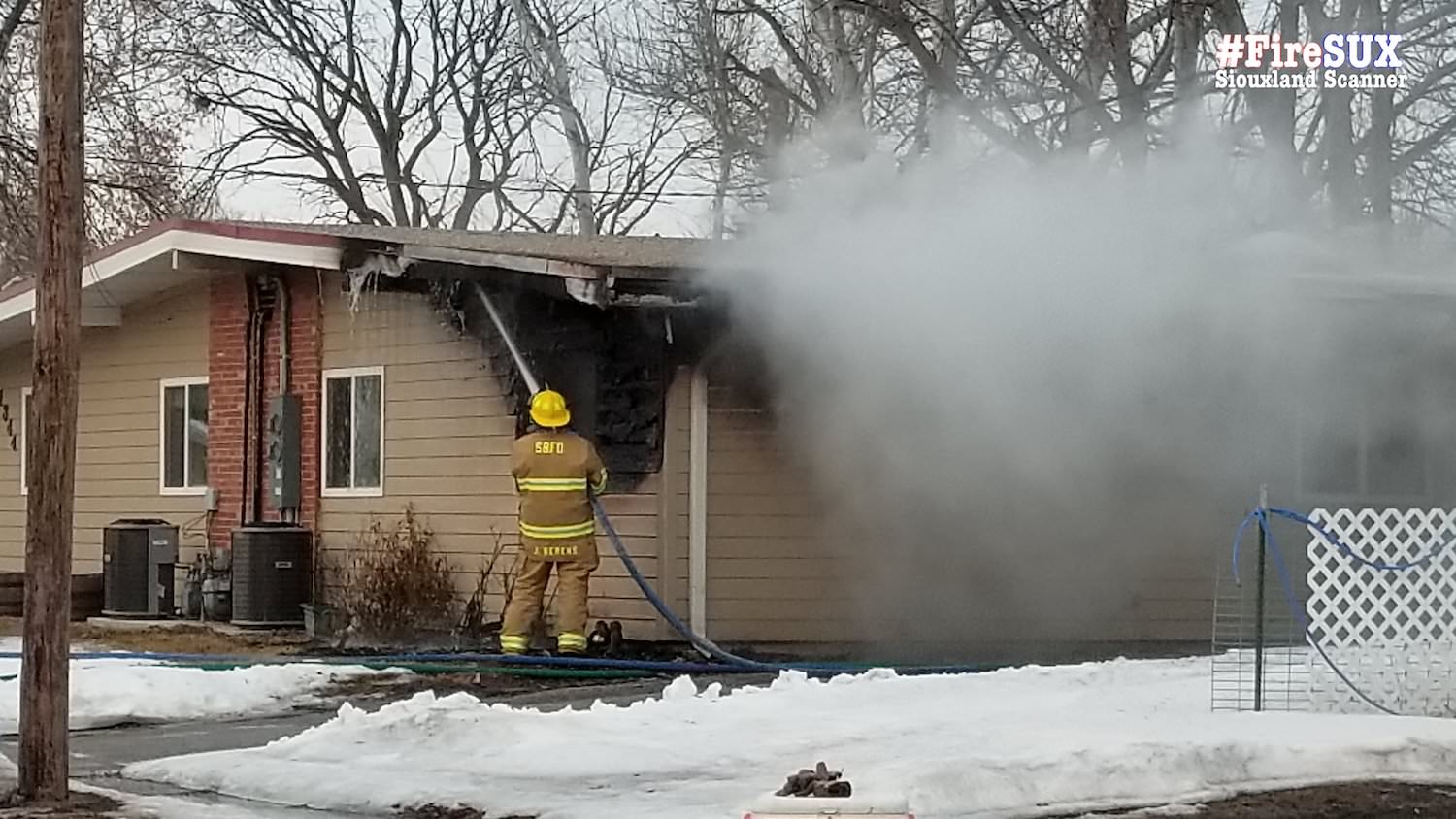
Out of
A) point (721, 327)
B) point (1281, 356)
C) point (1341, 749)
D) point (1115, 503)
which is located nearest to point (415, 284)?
point (721, 327)

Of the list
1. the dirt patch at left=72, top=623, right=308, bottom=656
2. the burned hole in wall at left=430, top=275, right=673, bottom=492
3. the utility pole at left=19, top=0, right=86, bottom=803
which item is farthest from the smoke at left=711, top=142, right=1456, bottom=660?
the utility pole at left=19, top=0, right=86, bottom=803

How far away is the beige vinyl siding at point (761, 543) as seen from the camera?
14570mm

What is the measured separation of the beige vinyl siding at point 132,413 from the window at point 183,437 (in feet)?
0.27

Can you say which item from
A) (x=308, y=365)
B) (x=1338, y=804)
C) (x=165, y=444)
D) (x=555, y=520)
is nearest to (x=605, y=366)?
(x=555, y=520)

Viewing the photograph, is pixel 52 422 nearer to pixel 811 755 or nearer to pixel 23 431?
pixel 811 755

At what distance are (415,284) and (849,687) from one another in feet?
19.6

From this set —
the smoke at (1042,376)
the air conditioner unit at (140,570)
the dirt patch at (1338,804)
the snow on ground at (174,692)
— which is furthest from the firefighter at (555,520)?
the dirt patch at (1338,804)

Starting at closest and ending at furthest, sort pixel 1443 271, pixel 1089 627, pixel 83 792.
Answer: pixel 83 792, pixel 1443 271, pixel 1089 627

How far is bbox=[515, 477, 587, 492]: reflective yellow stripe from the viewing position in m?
13.7

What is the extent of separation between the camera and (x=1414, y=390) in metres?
15.0

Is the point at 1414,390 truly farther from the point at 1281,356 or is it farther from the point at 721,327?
the point at 721,327

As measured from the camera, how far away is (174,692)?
39.5ft

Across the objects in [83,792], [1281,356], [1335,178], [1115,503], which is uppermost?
[1335,178]

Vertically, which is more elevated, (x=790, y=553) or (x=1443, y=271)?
(x=1443, y=271)
